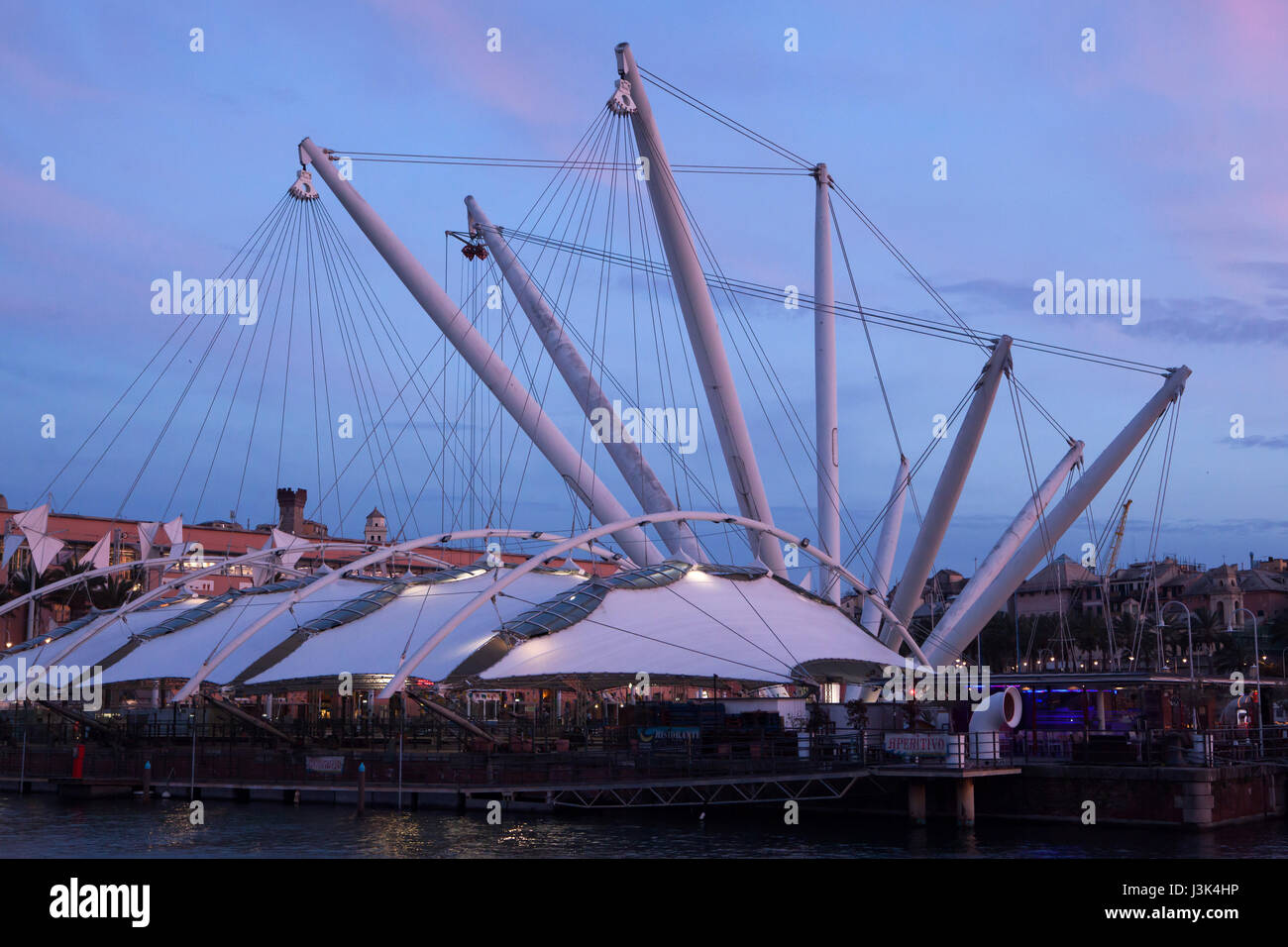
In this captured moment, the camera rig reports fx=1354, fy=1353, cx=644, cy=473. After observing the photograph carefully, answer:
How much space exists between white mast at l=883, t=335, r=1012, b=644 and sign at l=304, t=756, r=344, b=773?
2650cm

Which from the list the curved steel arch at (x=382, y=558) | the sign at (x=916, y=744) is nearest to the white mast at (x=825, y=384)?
the curved steel arch at (x=382, y=558)

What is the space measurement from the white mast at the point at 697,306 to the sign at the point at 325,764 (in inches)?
825

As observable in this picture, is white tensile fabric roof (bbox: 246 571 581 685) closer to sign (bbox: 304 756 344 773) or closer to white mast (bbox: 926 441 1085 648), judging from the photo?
sign (bbox: 304 756 344 773)

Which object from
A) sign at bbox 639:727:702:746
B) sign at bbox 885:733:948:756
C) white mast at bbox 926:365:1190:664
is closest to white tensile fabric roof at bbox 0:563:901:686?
sign at bbox 639:727:702:746

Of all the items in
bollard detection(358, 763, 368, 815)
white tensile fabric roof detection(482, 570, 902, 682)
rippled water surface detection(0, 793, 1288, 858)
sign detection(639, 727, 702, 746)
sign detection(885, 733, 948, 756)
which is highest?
white tensile fabric roof detection(482, 570, 902, 682)

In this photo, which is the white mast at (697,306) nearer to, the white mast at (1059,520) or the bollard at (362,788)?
the white mast at (1059,520)

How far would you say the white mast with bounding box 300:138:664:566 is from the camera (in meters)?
65.6

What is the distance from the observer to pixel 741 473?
61281 millimetres

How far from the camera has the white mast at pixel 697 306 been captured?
184 feet

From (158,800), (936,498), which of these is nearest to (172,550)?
(158,800)

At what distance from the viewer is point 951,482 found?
61.4m

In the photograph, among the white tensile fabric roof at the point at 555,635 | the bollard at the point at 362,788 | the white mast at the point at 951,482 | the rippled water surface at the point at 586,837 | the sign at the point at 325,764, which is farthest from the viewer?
the white mast at the point at 951,482

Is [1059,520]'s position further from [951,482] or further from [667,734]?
[667,734]

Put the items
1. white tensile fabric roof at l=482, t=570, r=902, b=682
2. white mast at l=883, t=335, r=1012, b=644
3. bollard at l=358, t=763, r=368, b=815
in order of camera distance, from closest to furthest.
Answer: bollard at l=358, t=763, r=368, b=815
white tensile fabric roof at l=482, t=570, r=902, b=682
white mast at l=883, t=335, r=1012, b=644
